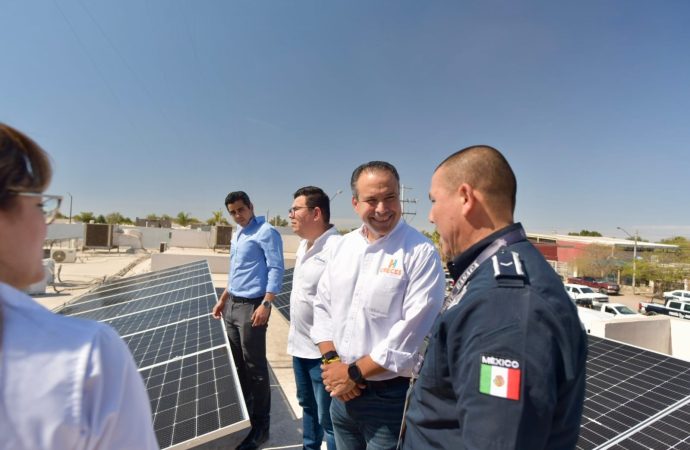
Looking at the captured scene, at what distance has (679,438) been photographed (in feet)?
9.77

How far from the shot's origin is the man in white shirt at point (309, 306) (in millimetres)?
3242

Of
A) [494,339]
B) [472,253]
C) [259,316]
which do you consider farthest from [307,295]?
[494,339]

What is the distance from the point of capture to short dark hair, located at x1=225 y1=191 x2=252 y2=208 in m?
4.35

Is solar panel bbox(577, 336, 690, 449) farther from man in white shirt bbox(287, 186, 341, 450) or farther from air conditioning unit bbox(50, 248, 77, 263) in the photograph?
air conditioning unit bbox(50, 248, 77, 263)

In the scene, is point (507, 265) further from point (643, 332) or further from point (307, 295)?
point (643, 332)

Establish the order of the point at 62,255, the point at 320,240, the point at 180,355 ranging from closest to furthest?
the point at 320,240 → the point at 180,355 → the point at 62,255

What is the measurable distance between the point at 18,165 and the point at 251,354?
3616mm

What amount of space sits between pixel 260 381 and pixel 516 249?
3.42 m

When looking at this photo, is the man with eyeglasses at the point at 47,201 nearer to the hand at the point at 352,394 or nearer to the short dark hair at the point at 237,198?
the hand at the point at 352,394

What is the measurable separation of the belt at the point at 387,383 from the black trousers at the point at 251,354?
2.07 meters

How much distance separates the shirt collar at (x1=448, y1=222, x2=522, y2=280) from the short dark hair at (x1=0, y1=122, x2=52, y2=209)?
4.53 ft

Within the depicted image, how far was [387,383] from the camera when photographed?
2240 millimetres

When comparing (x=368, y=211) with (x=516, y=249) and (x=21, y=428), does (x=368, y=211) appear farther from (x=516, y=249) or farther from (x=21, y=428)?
(x=21, y=428)

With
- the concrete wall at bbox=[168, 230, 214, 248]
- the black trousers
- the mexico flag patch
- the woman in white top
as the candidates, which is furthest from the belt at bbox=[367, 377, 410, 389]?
the concrete wall at bbox=[168, 230, 214, 248]
